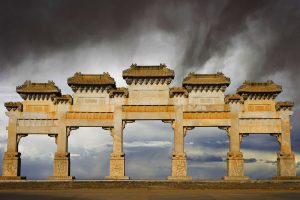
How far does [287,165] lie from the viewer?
2778 cm

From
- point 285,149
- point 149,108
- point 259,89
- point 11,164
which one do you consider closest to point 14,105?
point 11,164

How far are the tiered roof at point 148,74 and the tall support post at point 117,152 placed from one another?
220cm

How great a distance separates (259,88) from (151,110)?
7552 millimetres

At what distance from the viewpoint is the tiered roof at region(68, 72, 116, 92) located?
2856 cm

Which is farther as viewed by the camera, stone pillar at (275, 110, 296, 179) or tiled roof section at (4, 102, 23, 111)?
tiled roof section at (4, 102, 23, 111)

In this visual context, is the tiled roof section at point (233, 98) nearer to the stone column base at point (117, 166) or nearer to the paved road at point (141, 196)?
the stone column base at point (117, 166)

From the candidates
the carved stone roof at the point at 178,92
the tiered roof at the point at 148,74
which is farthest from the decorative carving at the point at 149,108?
the tiered roof at the point at 148,74

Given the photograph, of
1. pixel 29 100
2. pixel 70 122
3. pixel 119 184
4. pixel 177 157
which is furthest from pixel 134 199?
pixel 29 100

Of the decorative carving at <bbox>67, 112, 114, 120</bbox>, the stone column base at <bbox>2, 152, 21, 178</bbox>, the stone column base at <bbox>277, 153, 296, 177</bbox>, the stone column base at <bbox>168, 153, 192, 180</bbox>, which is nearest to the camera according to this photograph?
the stone column base at <bbox>168, 153, 192, 180</bbox>

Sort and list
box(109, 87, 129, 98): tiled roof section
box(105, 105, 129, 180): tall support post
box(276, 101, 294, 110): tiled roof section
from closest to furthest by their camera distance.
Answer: box(105, 105, 129, 180): tall support post < box(276, 101, 294, 110): tiled roof section < box(109, 87, 129, 98): tiled roof section

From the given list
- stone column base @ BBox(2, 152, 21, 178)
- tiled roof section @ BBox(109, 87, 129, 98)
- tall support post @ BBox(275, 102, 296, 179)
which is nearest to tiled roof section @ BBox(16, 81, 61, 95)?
tiled roof section @ BBox(109, 87, 129, 98)

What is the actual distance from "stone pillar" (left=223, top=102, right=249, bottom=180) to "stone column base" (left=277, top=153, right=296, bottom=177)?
8.56 ft

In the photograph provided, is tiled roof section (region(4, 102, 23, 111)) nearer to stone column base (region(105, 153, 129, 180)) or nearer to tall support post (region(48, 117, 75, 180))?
tall support post (region(48, 117, 75, 180))

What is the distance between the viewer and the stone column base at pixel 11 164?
28.0 metres
